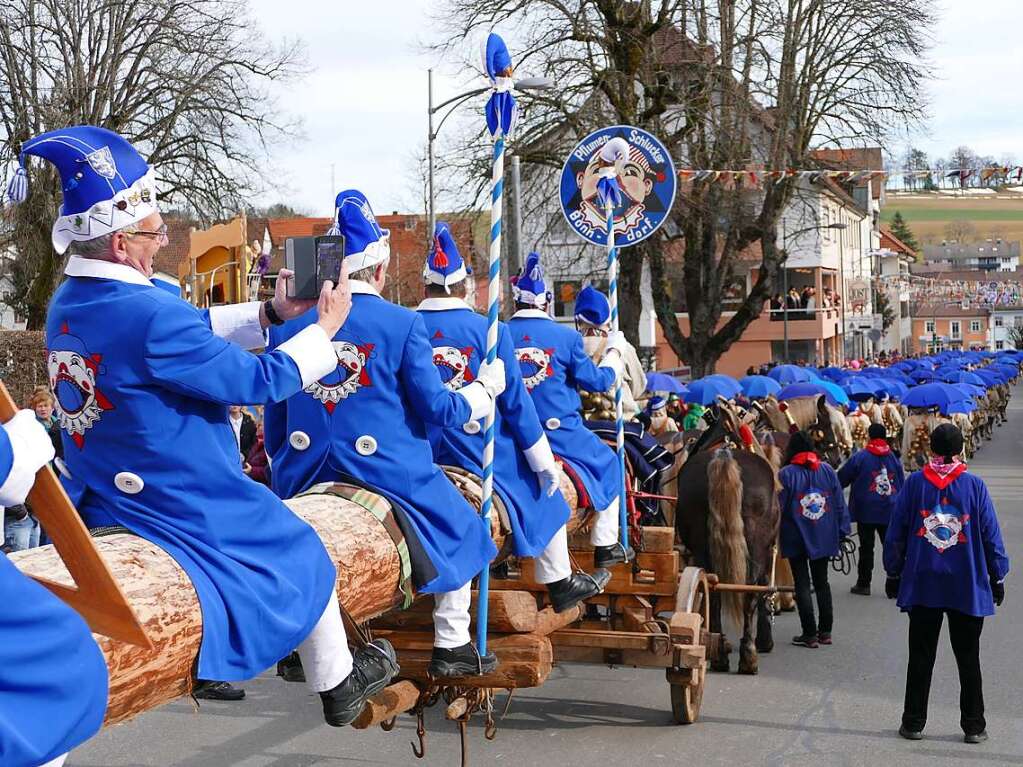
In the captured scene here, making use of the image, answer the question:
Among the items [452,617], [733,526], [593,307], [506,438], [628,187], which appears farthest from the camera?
[733,526]

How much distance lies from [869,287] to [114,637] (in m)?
77.1

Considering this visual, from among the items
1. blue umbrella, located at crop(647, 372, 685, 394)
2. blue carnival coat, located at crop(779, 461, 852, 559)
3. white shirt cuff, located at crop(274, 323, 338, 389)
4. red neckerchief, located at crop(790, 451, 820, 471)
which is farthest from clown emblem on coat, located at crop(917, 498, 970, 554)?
blue umbrella, located at crop(647, 372, 685, 394)

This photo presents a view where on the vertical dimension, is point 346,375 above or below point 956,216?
below

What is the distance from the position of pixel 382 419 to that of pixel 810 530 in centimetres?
674

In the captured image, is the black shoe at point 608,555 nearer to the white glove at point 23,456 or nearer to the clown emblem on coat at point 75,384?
the clown emblem on coat at point 75,384

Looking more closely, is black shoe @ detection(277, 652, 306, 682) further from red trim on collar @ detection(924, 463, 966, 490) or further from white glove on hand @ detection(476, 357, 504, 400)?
red trim on collar @ detection(924, 463, 966, 490)

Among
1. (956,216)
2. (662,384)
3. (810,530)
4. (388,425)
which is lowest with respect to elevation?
(810,530)

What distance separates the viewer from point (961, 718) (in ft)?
26.7

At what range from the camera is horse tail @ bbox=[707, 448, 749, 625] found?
1023 centimetres

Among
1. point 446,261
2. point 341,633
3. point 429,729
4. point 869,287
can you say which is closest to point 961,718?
point 429,729

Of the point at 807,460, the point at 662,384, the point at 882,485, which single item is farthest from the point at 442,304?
the point at 662,384

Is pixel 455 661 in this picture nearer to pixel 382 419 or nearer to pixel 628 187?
pixel 382 419

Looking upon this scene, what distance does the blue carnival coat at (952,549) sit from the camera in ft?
26.3

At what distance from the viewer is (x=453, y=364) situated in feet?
19.9
